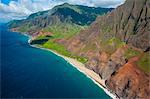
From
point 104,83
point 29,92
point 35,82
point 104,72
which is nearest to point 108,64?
point 104,72

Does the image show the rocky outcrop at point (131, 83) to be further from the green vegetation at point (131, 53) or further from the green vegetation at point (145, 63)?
the green vegetation at point (131, 53)

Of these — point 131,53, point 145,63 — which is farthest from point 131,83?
point 131,53

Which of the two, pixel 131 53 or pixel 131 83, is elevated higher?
pixel 131 53

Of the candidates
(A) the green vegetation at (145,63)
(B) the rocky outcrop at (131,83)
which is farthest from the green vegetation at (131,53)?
(B) the rocky outcrop at (131,83)

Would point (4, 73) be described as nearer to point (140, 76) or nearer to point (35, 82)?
point (35, 82)

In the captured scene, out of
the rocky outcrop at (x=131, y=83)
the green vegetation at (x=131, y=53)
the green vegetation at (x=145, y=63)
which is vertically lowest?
the rocky outcrop at (x=131, y=83)

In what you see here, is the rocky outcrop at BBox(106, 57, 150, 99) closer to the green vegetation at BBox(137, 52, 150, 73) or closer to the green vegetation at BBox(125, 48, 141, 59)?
the green vegetation at BBox(137, 52, 150, 73)

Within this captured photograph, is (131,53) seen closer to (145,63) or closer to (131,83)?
(145,63)

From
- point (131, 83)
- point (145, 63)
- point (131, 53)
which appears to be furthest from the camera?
point (131, 53)
